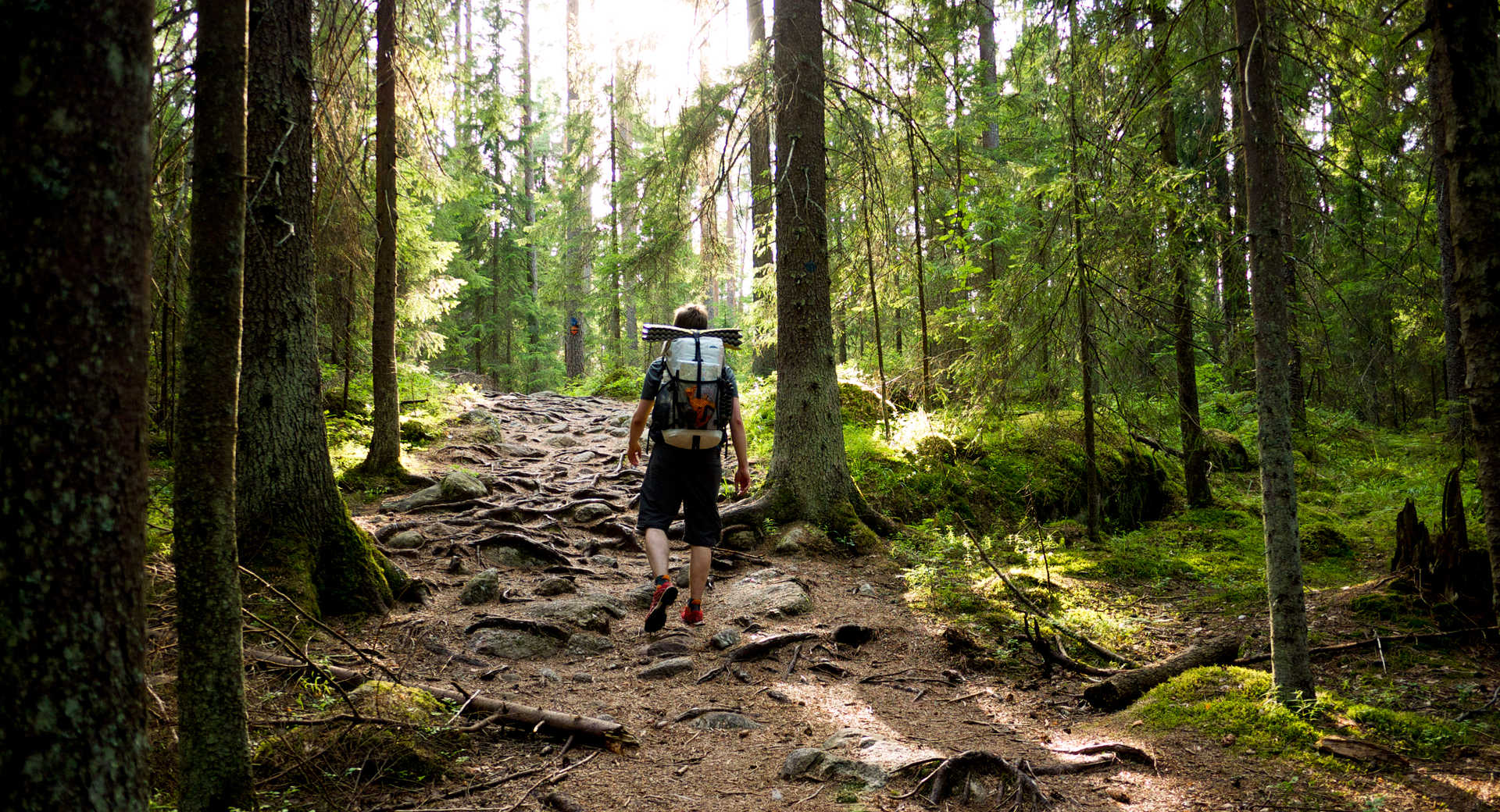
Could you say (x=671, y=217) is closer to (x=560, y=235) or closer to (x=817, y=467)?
(x=817, y=467)

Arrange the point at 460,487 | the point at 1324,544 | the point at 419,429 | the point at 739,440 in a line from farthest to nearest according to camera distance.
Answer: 1. the point at 419,429
2. the point at 460,487
3. the point at 1324,544
4. the point at 739,440

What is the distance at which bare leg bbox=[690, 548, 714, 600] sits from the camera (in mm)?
6004

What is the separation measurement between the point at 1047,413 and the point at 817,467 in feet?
8.97

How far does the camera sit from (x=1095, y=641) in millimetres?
5758

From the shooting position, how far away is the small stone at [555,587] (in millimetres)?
6715

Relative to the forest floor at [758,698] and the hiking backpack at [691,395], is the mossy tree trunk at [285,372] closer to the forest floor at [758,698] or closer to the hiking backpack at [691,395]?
the forest floor at [758,698]

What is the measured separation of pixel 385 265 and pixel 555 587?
5.28 m

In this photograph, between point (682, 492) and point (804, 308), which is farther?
point (804, 308)

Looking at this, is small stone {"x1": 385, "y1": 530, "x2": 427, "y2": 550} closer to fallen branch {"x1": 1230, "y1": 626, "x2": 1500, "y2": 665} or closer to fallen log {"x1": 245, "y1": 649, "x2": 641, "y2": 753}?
fallen log {"x1": 245, "y1": 649, "x2": 641, "y2": 753}

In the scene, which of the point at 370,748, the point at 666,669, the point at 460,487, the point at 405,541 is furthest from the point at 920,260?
the point at 370,748

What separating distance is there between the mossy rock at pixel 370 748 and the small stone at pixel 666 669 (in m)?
1.55

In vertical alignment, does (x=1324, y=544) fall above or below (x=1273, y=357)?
below

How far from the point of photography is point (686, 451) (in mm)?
5988

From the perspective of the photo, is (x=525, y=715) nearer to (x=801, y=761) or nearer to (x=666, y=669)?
(x=666, y=669)
